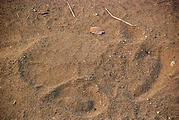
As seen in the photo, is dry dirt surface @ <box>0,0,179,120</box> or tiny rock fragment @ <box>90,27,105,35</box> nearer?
dry dirt surface @ <box>0,0,179,120</box>

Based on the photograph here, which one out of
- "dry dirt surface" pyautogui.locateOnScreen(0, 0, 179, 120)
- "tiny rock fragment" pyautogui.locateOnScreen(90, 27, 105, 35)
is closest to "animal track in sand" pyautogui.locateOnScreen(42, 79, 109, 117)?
"dry dirt surface" pyautogui.locateOnScreen(0, 0, 179, 120)

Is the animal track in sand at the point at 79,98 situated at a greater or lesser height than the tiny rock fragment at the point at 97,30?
lesser

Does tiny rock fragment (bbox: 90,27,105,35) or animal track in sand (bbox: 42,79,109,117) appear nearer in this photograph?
animal track in sand (bbox: 42,79,109,117)

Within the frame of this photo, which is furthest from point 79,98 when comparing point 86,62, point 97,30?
point 97,30

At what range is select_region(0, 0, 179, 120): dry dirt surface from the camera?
5.96 feet

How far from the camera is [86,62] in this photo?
6.61ft

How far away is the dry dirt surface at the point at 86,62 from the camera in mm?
1815

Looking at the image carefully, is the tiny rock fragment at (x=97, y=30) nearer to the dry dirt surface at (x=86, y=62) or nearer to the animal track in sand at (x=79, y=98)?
the dry dirt surface at (x=86, y=62)

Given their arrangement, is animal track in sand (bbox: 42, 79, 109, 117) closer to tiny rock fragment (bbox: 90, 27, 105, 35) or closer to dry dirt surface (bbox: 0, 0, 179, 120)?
dry dirt surface (bbox: 0, 0, 179, 120)

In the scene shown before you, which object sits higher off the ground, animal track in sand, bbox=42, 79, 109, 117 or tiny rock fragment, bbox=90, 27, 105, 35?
tiny rock fragment, bbox=90, 27, 105, 35

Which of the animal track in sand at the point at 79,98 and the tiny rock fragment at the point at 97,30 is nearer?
the animal track in sand at the point at 79,98

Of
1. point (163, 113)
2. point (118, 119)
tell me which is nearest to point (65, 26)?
point (118, 119)

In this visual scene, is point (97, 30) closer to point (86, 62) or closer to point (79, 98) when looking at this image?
point (86, 62)

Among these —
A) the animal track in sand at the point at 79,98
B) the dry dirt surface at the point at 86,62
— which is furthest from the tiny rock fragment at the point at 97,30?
the animal track in sand at the point at 79,98
